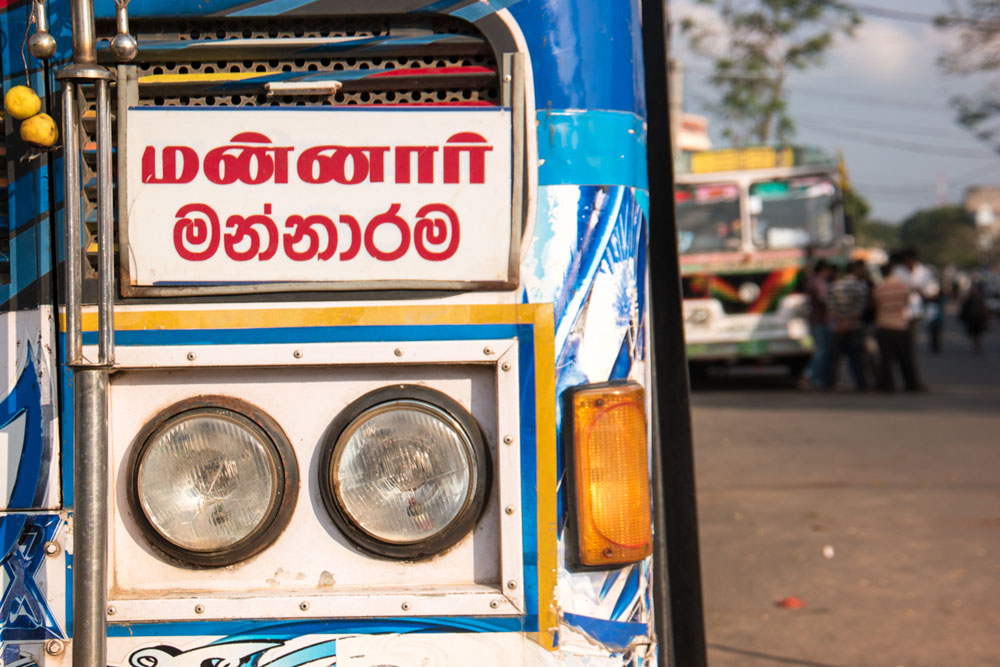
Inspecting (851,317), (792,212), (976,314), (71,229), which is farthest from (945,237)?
(71,229)

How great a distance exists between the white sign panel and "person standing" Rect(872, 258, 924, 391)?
11826mm

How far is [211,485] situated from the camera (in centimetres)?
167

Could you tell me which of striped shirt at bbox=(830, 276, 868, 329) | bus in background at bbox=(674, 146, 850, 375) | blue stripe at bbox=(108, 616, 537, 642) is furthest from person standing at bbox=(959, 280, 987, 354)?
blue stripe at bbox=(108, 616, 537, 642)

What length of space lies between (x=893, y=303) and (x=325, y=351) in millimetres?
12058

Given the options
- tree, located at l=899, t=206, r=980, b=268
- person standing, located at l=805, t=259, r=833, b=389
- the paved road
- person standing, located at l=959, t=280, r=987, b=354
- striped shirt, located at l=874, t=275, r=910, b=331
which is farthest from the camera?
tree, located at l=899, t=206, r=980, b=268

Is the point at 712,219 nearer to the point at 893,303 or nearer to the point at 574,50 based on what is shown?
the point at 893,303

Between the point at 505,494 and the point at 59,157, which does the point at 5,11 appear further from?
the point at 505,494

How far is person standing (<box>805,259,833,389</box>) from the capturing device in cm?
1330

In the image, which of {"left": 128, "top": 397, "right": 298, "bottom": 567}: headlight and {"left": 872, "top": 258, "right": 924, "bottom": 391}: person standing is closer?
{"left": 128, "top": 397, "right": 298, "bottom": 567}: headlight

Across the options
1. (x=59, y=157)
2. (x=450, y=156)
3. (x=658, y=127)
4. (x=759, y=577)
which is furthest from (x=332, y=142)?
(x=759, y=577)

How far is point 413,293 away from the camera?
169 cm

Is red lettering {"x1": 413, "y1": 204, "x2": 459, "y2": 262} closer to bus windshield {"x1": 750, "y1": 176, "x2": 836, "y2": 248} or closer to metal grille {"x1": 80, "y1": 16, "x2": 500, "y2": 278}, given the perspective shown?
metal grille {"x1": 80, "y1": 16, "x2": 500, "y2": 278}

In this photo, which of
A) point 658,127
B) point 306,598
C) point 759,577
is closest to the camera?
point 306,598

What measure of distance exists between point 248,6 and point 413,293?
1.75 ft
